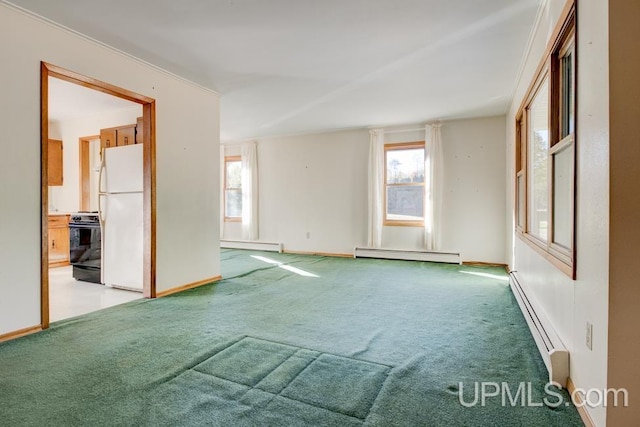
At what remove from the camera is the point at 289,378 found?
1964 millimetres

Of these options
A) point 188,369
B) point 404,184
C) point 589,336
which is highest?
point 404,184

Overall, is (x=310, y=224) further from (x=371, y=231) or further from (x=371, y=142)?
(x=371, y=142)

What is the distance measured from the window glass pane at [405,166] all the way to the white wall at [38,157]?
340cm

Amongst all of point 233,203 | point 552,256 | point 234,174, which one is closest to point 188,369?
point 552,256

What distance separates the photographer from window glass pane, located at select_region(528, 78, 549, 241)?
118 inches

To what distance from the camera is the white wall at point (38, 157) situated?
257cm

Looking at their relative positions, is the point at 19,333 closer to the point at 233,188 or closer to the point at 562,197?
the point at 562,197

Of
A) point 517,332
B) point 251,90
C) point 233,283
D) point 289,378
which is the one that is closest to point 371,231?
point 233,283

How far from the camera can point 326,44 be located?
10.3 ft

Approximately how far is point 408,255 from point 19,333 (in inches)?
210

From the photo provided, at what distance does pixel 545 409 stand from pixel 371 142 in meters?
5.35

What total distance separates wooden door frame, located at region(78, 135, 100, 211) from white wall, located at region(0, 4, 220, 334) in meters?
2.90

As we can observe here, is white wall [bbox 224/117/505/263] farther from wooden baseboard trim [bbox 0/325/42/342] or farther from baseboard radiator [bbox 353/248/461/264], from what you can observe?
wooden baseboard trim [bbox 0/325/42/342]

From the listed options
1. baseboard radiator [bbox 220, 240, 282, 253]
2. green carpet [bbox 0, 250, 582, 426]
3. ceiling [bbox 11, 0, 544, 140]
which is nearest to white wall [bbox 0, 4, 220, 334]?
ceiling [bbox 11, 0, 544, 140]
